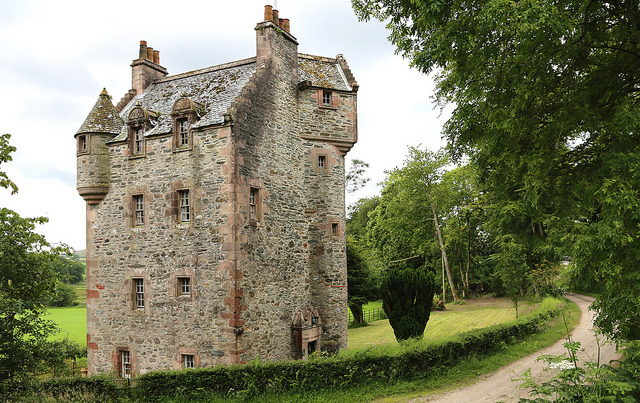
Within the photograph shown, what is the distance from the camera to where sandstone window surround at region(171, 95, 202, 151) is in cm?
1850

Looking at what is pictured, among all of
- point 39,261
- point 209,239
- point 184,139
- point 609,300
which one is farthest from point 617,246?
point 39,261

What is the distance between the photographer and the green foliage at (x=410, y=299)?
57.5 feet

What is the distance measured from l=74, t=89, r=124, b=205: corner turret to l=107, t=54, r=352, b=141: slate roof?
0.58 meters

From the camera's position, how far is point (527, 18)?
8.20m

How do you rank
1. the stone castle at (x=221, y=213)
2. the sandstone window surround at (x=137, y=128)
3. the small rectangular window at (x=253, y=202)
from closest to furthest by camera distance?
1. the stone castle at (x=221, y=213)
2. the small rectangular window at (x=253, y=202)
3. the sandstone window surround at (x=137, y=128)

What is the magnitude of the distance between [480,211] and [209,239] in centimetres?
3286

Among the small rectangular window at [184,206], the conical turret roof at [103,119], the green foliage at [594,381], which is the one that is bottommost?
the green foliage at [594,381]

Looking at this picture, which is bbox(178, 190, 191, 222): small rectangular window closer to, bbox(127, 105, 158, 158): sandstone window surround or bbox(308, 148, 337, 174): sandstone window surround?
bbox(127, 105, 158, 158): sandstone window surround

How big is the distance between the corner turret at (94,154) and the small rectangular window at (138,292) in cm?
420

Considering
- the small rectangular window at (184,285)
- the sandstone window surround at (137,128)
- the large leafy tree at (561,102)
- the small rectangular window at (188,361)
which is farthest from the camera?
the sandstone window surround at (137,128)

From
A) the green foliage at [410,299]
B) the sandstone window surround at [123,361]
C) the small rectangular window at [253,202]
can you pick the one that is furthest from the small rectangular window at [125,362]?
the green foliage at [410,299]

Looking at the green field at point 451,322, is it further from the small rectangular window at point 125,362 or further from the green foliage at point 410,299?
the green foliage at point 410,299

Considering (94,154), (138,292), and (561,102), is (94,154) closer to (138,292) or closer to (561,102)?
(138,292)

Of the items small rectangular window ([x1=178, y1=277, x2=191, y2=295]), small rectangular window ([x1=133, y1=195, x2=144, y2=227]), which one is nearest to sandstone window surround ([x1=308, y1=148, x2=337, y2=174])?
small rectangular window ([x1=178, y1=277, x2=191, y2=295])
